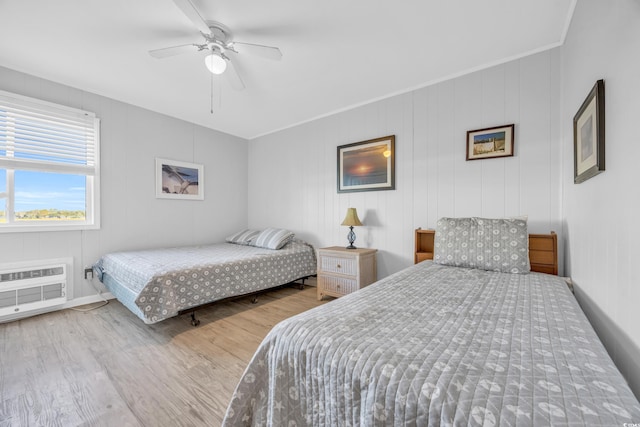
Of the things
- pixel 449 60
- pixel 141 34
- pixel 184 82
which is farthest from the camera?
pixel 184 82

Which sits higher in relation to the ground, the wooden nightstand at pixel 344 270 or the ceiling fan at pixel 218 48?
the ceiling fan at pixel 218 48

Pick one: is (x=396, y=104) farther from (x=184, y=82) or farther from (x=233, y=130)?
(x=233, y=130)

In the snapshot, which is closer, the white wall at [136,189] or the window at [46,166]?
the window at [46,166]

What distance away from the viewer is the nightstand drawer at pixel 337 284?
2.92 m

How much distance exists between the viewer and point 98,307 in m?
2.97

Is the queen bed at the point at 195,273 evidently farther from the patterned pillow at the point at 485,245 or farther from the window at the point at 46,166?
the patterned pillow at the point at 485,245

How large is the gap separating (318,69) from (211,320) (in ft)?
8.85

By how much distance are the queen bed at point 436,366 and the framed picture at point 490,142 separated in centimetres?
142

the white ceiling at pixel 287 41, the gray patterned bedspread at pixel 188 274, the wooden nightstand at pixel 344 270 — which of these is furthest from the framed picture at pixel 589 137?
the gray patterned bedspread at pixel 188 274

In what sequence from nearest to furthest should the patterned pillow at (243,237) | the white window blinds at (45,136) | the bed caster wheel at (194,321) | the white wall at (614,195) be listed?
the white wall at (614,195)
the bed caster wheel at (194,321)
the white window blinds at (45,136)
the patterned pillow at (243,237)

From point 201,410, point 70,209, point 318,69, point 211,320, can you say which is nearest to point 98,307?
point 70,209

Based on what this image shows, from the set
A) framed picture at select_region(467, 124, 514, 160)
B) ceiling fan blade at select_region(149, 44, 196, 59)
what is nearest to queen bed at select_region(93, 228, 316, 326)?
ceiling fan blade at select_region(149, 44, 196, 59)

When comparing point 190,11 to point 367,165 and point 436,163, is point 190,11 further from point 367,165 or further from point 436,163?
point 436,163

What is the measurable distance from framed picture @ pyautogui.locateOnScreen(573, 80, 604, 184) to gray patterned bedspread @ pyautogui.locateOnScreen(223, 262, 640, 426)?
71 centimetres
